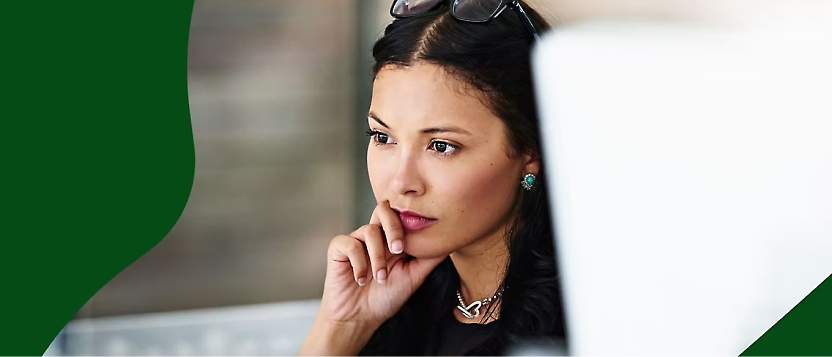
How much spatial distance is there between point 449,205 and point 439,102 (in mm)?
152

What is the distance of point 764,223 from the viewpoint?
1.62m

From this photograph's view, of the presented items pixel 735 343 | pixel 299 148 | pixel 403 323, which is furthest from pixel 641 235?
pixel 299 148

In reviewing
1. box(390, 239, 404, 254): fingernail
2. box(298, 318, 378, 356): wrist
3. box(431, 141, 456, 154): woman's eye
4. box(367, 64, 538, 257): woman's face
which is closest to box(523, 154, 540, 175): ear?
box(367, 64, 538, 257): woman's face

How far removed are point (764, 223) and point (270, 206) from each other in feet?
2.50

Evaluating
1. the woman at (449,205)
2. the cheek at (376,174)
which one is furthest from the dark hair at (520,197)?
the cheek at (376,174)

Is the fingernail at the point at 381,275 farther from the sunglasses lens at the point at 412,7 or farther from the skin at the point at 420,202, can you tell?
the sunglasses lens at the point at 412,7

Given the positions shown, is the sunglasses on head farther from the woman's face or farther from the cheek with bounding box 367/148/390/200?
the cheek with bounding box 367/148/390/200

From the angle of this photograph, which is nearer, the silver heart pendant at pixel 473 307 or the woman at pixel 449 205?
the woman at pixel 449 205

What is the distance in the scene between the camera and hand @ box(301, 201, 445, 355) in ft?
5.07

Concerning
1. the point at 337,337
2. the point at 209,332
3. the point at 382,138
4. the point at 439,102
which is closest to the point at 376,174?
the point at 382,138

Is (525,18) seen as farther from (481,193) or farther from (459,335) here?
(459,335)

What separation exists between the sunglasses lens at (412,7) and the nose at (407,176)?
0.20 metres

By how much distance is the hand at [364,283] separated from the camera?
155 centimetres

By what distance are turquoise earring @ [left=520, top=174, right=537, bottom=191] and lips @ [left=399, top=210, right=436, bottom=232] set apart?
14 cm
